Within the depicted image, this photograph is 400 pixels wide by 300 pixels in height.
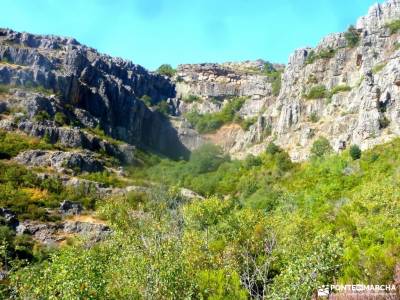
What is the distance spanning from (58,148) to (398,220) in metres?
75.2

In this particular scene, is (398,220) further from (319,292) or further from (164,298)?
(164,298)

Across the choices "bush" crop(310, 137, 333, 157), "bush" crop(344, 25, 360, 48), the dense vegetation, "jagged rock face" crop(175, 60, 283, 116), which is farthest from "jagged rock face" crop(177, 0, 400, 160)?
"jagged rock face" crop(175, 60, 283, 116)

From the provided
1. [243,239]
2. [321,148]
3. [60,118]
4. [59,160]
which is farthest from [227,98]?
[243,239]

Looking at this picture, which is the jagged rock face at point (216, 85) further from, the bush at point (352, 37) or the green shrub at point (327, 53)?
the bush at point (352, 37)

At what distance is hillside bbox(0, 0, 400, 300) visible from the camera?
85.3 feet

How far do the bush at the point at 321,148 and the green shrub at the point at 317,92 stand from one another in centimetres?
1974

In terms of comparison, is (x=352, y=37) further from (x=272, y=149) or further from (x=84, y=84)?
(x=84, y=84)

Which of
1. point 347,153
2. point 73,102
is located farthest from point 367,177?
point 73,102

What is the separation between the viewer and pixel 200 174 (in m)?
116

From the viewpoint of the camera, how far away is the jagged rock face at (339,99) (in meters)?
90.4

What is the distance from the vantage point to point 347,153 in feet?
282

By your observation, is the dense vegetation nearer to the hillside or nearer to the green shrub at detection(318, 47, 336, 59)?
the hillside

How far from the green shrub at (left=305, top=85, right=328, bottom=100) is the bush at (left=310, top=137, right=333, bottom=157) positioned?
19.7 meters

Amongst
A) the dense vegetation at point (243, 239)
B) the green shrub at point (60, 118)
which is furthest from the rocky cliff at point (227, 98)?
the dense vegetation at point (243, 239)
